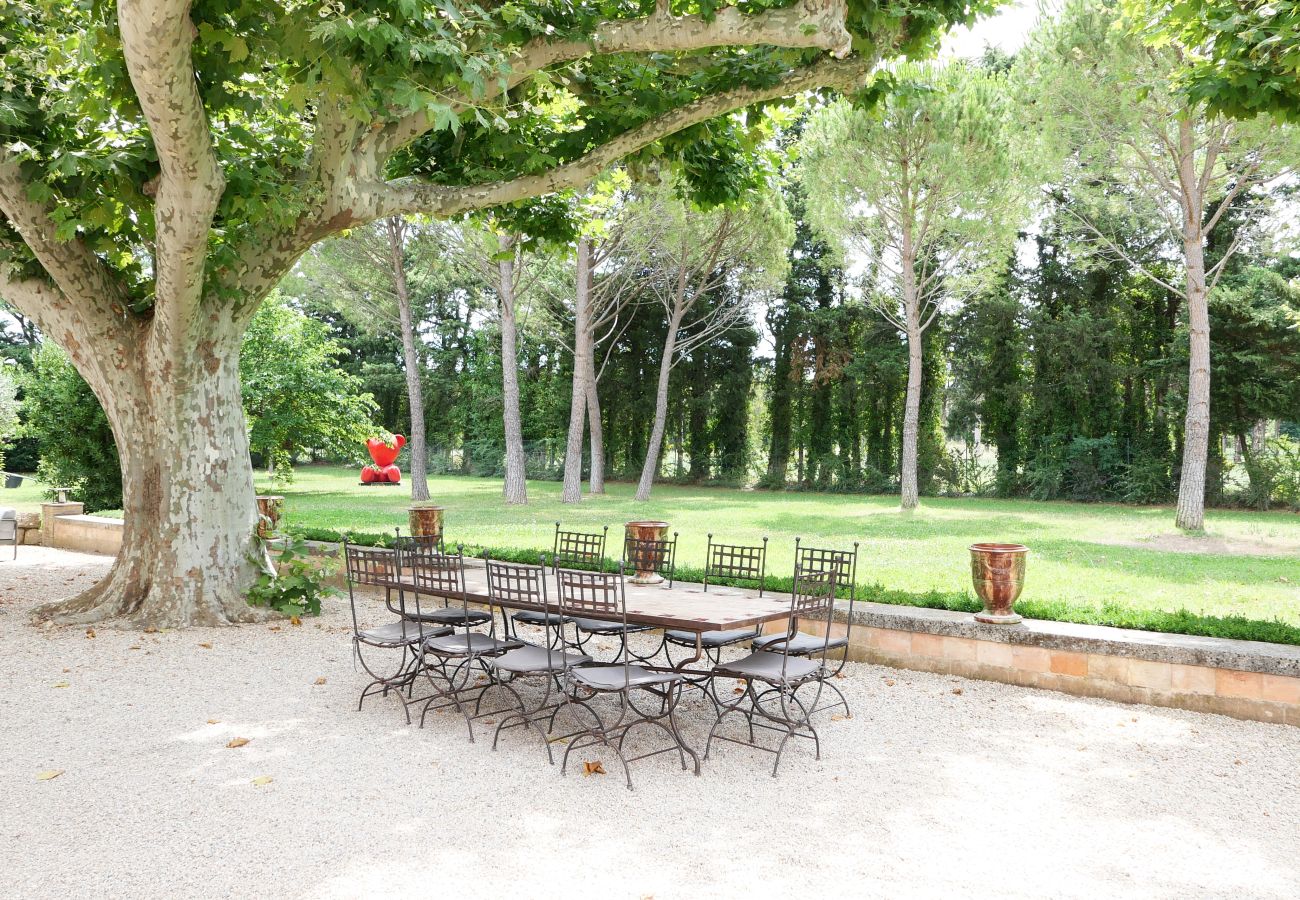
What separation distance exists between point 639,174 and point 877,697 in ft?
16.2

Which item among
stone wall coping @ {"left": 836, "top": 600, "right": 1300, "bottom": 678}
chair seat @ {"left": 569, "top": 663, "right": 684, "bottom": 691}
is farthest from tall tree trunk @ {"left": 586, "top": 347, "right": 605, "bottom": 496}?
chair seat @ {"left": 569, "top": 663, "right": 684, "bottom": 691}

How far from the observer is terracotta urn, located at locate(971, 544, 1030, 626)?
5.89 metres

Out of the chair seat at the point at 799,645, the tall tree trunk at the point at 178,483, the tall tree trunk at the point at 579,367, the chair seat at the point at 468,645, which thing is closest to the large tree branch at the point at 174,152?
the tall tree trunk at the point at 178,483

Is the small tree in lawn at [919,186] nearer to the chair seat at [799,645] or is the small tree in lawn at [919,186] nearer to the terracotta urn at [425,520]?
the terracotta urn at [425,520]

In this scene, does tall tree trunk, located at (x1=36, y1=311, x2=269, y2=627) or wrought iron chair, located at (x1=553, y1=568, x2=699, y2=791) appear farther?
tall tree trunk, located at (x1=36, y1=311, x2=269, y2=627)

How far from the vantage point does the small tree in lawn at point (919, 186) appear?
16703 mm

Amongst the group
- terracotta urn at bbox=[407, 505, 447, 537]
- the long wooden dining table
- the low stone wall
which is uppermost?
terracotta urn at bbox=[407, 505, 447, 537]

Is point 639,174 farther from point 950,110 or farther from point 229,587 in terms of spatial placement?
point 950,110

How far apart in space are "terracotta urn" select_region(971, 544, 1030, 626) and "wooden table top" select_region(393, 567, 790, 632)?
155cm

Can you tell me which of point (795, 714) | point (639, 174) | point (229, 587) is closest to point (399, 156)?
point (639, 174)

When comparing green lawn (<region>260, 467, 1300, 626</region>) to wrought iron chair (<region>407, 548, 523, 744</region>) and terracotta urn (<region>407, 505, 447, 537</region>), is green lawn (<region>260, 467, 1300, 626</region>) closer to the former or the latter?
terracotta urn (<region>407, 505, 447, 537</region>)

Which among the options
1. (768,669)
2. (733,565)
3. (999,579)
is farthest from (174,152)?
(999,579)

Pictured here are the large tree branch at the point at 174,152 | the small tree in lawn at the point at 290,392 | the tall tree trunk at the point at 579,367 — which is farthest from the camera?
the tall tree trunk at the point at 579,367

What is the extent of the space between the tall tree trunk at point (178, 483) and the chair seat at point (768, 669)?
15.7ft
